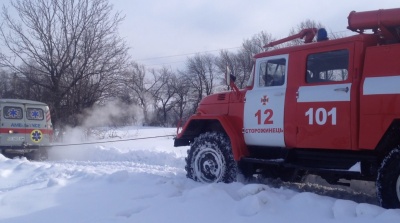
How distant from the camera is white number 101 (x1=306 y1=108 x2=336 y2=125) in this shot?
247 inches

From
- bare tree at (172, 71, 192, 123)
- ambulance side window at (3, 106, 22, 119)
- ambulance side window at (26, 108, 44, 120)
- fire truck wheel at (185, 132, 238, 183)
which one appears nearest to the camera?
fire truck wheel at (185, 132, 238, 183)

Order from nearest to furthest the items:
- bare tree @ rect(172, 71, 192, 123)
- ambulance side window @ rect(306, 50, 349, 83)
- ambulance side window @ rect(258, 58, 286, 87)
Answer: ambulance side window @ rect(306, 50, 349, 83) → ambulance side window @ rect(258, 58, 286, 87) → bare tree @ rect(172, 71, 192, 123)

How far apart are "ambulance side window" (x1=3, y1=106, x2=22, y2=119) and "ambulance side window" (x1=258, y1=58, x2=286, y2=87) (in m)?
11.2

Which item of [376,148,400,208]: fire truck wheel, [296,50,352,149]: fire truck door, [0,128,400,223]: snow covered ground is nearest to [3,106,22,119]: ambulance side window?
[0,128,400,223]: snow covered ground

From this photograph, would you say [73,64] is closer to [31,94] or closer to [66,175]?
[31,94]

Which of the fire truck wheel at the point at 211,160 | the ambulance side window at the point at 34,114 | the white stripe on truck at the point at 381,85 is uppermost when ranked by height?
the white stripe on truck at the point at 381,85

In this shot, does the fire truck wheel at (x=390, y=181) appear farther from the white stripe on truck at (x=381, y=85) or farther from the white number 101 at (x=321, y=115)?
the white number 101 at (x=321, y=115)

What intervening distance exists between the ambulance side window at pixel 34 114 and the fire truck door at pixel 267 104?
11.1 metres

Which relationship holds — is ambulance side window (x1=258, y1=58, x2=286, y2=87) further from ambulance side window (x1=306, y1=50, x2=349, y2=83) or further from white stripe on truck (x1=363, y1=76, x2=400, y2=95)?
white stripe on truck (x1=363, y1=76, x2=400, y2=95)

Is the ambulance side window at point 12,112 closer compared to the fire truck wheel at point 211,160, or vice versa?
the fire truck wheel at point 211,160

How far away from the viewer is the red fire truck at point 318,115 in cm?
578

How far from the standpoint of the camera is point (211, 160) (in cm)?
813

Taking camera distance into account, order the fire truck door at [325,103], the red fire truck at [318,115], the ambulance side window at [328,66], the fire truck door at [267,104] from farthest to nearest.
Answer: the fire truck door at [267,104] → the ambulance side window at [328,66] → the fire truck door at [325,103] → the red fire truck at [318,115]

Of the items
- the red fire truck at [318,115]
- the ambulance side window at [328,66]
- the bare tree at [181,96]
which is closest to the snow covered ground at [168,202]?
the red fire truck at [318,115]
